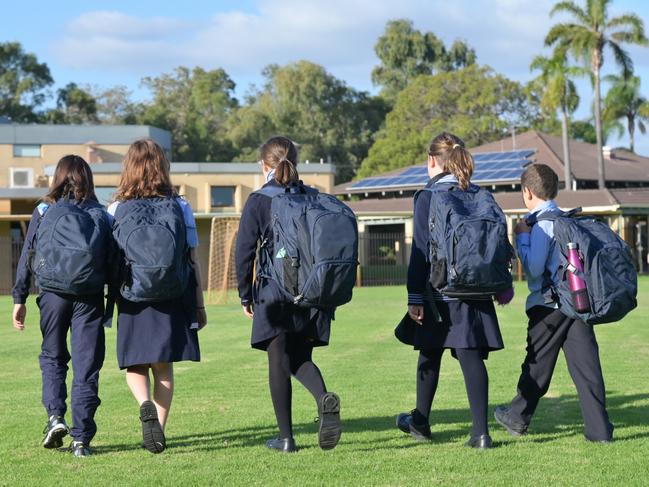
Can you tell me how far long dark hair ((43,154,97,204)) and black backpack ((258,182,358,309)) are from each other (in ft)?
4.21

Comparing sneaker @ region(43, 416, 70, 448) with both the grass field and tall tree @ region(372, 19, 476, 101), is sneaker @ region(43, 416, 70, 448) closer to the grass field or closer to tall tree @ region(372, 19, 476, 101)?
the grass field

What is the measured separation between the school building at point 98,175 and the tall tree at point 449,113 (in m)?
14.3

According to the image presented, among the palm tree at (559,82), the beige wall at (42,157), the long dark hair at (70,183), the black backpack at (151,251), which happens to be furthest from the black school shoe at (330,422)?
the beige wall at (42,157)

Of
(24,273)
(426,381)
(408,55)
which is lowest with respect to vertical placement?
(426,381)

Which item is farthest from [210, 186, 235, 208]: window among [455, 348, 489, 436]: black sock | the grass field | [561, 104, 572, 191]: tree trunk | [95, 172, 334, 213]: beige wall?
[455, 348, 489, 436]: black sock

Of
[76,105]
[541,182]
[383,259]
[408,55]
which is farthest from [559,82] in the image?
[541,182]

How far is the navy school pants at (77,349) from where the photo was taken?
22.2 ft

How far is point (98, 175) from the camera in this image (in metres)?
44.3

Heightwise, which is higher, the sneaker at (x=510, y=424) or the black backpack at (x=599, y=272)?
the black backpack at (x=599, y=272)

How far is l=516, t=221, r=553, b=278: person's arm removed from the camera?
7074 mm

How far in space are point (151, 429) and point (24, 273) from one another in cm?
137

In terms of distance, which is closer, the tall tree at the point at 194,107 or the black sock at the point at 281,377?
the black sock at the point at 281,377

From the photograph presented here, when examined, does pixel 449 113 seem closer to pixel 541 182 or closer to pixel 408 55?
pixel 408 55

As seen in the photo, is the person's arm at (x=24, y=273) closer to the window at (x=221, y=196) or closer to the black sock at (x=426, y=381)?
the black sock at (x=426, y=381)
